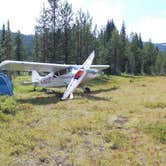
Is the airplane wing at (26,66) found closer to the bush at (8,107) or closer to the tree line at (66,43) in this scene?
the bush at (8,107)

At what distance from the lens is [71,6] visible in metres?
48.2

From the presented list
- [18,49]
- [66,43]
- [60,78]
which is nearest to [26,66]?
[60,78]

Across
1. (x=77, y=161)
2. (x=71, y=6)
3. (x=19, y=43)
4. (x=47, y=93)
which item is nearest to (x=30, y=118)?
(x=77, y=161)

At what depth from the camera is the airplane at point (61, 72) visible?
22078 millimetres

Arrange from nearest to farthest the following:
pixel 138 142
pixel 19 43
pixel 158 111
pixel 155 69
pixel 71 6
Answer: pixel 138 142 < pixel 158 111 < pixel 71 6 < pixel 19 43 < pixel 155 69

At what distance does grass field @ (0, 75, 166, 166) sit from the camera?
944cm

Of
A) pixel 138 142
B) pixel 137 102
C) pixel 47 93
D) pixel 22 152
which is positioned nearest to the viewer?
pixel 22 152

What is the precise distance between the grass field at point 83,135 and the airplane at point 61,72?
4480 millimetres

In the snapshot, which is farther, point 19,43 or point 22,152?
point 19,43

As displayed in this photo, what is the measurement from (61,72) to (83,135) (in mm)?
13531

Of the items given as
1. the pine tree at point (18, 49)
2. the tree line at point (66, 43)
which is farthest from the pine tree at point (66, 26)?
the pine tree at point (18, 49)

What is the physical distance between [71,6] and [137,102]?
31.3 metres

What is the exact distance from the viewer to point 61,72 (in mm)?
25094

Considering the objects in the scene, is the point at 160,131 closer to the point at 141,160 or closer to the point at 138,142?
the point at 138,142
